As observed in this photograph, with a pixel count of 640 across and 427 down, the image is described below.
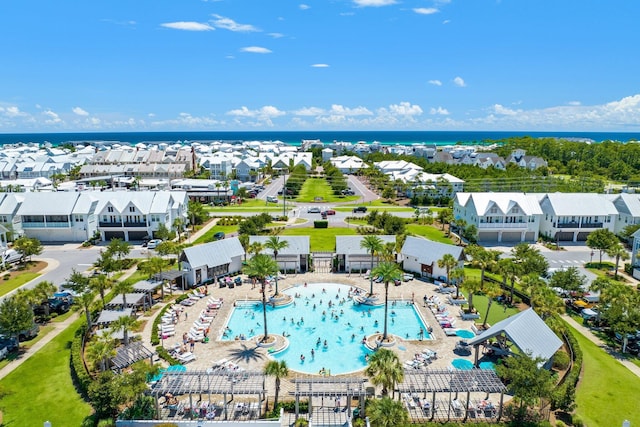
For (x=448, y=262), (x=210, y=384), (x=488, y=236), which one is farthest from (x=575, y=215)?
(x=210, y=384)

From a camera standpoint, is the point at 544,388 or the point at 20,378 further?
the point at 20,378

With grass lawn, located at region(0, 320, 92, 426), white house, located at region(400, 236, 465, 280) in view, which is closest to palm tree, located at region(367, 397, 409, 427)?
grass lawn, located at region(0, 320, 92, 426)

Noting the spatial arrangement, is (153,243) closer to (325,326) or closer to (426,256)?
(325,326)

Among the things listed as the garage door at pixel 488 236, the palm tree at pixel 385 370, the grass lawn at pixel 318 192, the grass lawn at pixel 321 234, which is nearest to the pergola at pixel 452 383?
the palm tree at pixel 385 370

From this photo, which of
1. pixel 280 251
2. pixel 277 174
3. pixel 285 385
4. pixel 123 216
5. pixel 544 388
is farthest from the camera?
pixel 277 174

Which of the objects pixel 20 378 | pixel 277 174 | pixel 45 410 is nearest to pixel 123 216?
pixel 20 378

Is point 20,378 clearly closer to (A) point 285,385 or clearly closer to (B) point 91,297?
(B) point 91,297

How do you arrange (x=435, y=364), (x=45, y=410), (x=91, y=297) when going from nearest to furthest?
1. (x=45, y=410)
2. (x=435, y=364)
3. (x=91, y=297)
